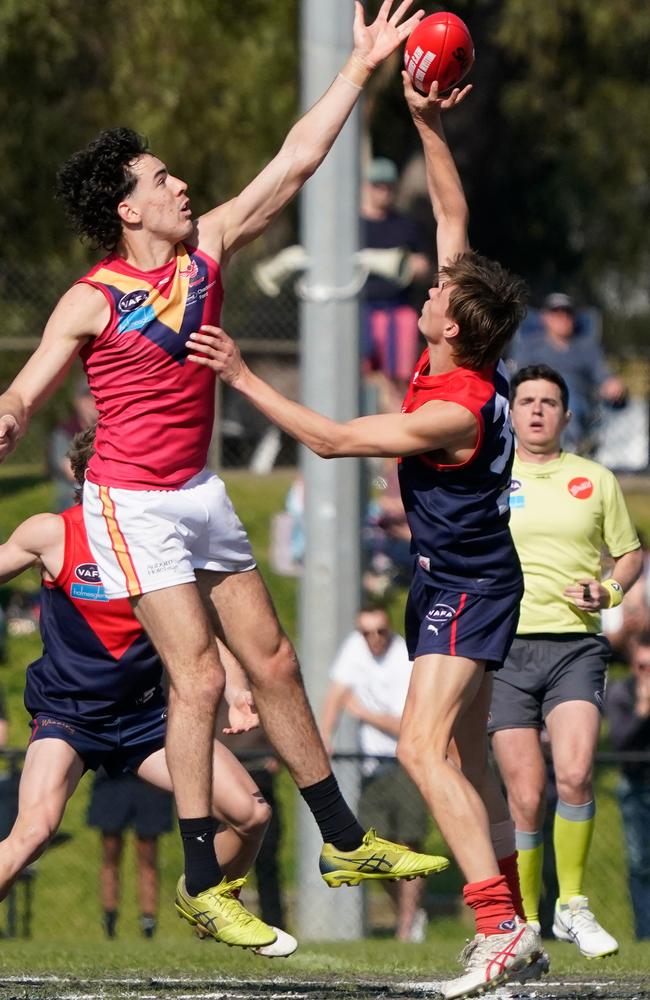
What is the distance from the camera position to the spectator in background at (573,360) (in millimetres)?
13273

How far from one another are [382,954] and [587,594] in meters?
2.30

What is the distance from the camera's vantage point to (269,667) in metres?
6.03

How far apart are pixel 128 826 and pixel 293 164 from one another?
5.45 metres

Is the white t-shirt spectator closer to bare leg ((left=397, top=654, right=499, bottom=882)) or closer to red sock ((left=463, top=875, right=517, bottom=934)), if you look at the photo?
bare leg ((left=397, top=654, right=499, bottom=882))

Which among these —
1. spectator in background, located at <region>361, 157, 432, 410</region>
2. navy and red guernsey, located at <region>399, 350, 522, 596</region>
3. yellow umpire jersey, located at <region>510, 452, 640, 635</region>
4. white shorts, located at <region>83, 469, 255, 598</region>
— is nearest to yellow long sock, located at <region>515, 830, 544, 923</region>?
yellow umpire jersey, located at <region>510, 452, 640, 635</region>

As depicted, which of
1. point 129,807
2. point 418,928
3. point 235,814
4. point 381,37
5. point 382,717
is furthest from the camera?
point 382,717

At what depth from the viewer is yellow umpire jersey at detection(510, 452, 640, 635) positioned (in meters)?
7.37

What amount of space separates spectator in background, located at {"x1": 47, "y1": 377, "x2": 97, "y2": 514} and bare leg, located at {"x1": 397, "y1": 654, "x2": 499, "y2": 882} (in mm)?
7375

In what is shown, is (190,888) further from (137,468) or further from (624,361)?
(624,361)

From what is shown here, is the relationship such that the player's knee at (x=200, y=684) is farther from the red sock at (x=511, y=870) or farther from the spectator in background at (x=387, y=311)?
the spectator in background at (x=387, y=311)

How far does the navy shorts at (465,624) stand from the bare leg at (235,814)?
83 centimetres

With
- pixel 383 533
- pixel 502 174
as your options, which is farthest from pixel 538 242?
pixel 383 533

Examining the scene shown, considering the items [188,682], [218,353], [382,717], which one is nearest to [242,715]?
[188,682]

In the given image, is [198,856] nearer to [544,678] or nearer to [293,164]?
[544,678]
